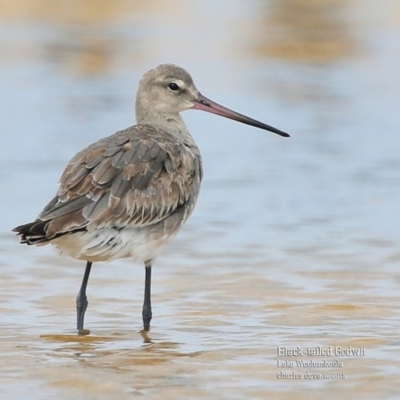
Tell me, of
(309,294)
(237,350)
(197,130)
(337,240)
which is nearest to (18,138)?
(197,130)

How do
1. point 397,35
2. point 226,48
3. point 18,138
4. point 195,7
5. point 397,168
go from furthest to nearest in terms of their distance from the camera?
point 195,7 < point 397,35 < point 226,48 < point 18,138 < point 397,168

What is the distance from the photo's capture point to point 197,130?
1413 cm

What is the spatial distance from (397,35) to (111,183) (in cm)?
1498

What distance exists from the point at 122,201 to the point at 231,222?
3142mm

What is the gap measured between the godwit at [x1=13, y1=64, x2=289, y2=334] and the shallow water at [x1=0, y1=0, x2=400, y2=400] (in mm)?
514

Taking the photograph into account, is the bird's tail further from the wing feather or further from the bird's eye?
the bird's eye

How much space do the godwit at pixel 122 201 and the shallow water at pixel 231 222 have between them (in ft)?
1.69

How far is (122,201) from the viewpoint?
738 cm

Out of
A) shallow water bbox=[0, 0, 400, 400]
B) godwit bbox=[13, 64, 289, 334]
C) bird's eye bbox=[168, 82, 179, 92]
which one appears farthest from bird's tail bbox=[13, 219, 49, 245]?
bird's eye bbox=[168, 82, 179, 92]

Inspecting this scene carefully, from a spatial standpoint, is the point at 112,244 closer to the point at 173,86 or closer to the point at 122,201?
the point at 122,201

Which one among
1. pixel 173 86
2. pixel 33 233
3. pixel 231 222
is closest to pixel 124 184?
pixel 33 233

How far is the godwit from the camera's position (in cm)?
712

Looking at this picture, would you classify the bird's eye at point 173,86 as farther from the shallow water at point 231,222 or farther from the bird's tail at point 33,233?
the bird's tail at point 33,233

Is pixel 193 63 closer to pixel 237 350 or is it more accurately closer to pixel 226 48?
pixel 226 48
